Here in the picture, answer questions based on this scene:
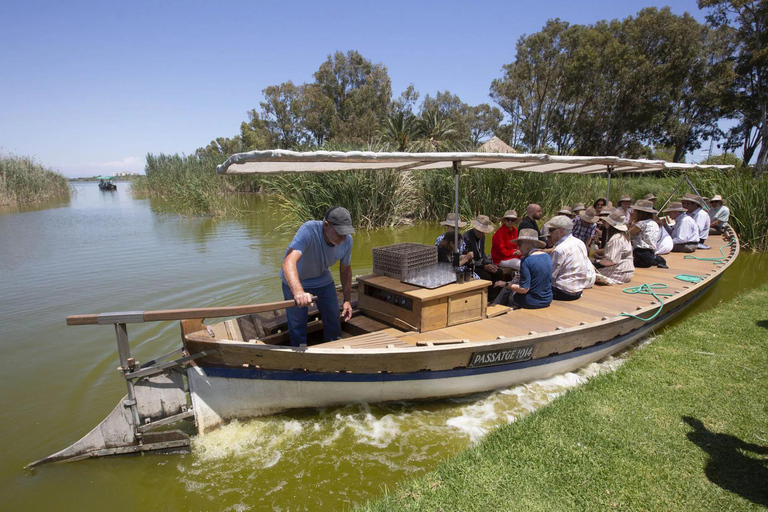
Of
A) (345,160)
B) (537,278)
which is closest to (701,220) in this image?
(537,278)

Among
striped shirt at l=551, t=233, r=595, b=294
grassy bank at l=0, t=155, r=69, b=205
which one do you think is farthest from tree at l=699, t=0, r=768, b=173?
grassy bank at l=0, t=155, r=69, b=205

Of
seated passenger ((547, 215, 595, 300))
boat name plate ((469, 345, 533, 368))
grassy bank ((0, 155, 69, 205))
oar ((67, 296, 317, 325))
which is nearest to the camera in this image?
oar ((67, 296, 317, 325))

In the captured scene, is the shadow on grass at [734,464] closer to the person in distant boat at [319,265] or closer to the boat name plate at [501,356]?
the boat name plate at [501,356]

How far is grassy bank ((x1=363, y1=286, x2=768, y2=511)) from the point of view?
301cm

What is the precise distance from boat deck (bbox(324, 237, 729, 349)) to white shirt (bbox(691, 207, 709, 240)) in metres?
4.22

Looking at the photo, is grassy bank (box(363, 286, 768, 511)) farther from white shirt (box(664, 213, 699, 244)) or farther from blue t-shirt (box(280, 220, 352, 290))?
white shirt (box(664, 213, 699, 244))

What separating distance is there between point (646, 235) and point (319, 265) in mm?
6993

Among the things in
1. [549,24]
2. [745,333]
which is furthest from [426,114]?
[745,333]

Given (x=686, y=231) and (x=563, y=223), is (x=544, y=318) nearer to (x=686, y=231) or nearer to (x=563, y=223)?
(x=563, y=223)

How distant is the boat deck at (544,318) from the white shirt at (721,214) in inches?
245

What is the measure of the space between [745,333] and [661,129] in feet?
110

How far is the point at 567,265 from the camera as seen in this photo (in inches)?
230

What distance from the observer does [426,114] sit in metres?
33.5

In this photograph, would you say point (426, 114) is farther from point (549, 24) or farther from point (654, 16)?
point (654, 16)
